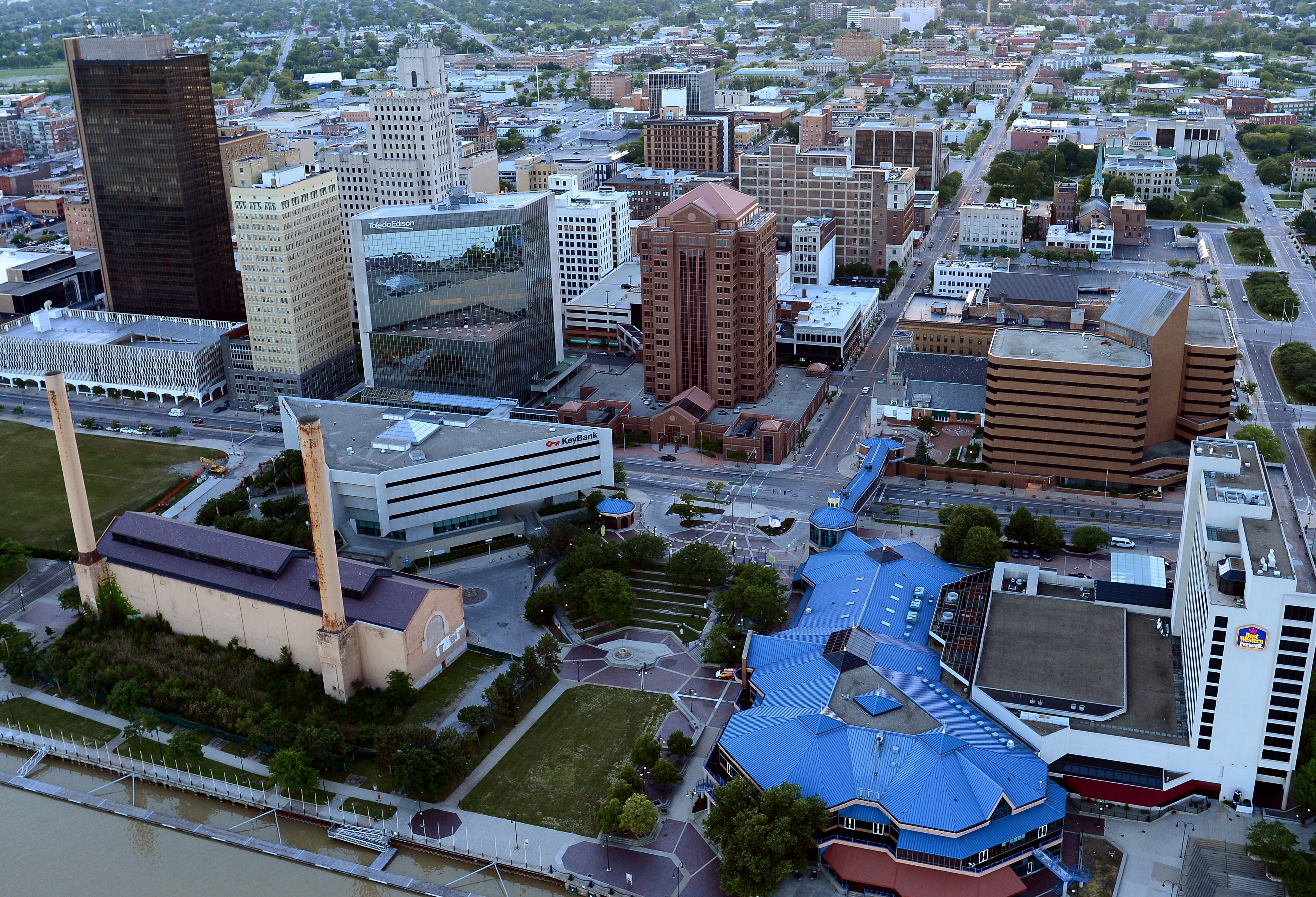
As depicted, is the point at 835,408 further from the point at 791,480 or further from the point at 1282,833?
the point at 1282,833

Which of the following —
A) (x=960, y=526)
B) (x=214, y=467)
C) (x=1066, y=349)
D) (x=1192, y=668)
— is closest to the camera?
(x=1192, y=668)

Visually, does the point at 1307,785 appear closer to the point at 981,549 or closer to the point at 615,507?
the point at 981,549

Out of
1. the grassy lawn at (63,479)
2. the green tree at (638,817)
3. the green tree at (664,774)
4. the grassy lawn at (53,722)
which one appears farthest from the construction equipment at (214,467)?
the green tree at (638,817)

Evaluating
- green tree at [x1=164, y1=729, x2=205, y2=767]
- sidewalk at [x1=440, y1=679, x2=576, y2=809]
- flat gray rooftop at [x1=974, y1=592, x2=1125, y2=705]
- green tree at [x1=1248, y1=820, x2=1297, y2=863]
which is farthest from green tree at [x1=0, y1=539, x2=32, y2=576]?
green tree at [x1=1248, y1=820, x2=1297, y2=863]

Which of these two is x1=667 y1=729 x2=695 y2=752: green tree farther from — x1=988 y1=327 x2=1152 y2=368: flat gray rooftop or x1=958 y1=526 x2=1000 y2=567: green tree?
x1=988 y1=327 x2=1152 y2=368: flat gray rooftop

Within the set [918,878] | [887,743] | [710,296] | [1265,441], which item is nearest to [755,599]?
[887,743]

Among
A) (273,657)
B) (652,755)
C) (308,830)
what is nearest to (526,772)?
(652,755)
